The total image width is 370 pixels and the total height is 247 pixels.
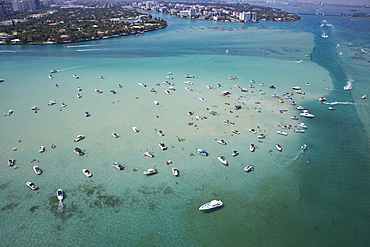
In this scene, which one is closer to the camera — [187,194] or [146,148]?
[187,194]

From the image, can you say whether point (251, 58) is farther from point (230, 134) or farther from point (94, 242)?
point (94, 242)

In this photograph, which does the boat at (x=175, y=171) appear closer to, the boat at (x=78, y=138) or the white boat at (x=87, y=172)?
the white boat at (x=87, y=172)

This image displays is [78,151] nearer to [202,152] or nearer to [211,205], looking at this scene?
[202,152]

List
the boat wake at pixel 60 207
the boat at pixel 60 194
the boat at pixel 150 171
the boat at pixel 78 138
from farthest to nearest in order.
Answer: the boat at pixel 78 138 → the boat at pixel 150 171 → the boat at pixel 60 194 → the boat wake at pixel 60 207

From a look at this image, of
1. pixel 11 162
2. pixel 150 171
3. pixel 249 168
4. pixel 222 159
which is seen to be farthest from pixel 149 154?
pixel 11 162

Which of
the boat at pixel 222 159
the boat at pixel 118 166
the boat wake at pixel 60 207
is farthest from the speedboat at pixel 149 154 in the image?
the boat wake at pixel 60 207

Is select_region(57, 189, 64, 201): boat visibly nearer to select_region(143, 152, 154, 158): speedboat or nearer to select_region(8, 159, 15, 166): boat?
select_region(8, 159, 15, 166): boat

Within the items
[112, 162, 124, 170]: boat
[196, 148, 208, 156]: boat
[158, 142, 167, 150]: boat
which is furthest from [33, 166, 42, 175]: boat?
[196, 148, 208, 156]: boat

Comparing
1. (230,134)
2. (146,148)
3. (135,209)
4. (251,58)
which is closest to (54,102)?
(146,148)
